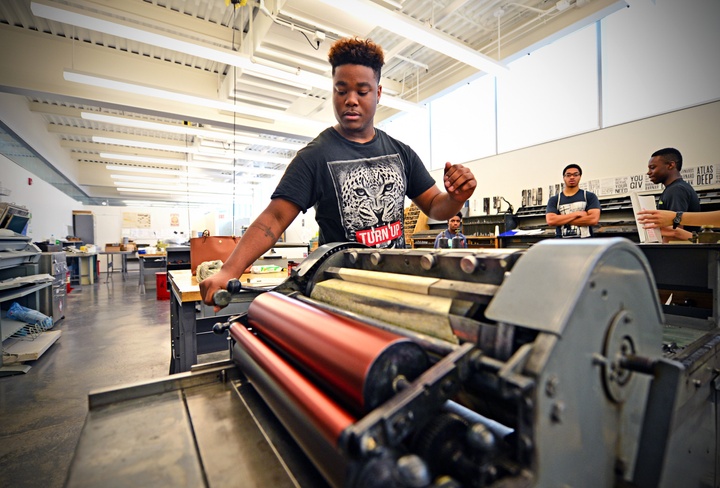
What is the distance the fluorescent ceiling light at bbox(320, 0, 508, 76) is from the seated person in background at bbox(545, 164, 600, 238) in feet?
5.43

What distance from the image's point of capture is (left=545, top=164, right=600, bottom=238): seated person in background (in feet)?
11.1

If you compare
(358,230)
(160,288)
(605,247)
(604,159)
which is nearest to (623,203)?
(604,159)

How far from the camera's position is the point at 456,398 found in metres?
0.63

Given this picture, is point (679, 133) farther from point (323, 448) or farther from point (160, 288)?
point (160, 288)

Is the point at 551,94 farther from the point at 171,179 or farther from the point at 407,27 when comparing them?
the point at 171,179

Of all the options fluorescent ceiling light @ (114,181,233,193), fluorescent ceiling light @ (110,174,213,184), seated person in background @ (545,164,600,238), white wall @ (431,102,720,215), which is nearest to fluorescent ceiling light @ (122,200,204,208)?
fluorescent ceiling light @ (114,181,233,193)

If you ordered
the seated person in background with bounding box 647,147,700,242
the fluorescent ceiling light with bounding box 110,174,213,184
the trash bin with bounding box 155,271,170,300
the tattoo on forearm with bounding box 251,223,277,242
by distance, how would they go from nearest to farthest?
the tattoo on forearm with bounding box 251,223,277,242, the seated person in background with bounding box 647,147,700,242, the trash bin with bounding box 155,271,170,300, the fluorescent ceiling light with bounding box 110,174,213,184

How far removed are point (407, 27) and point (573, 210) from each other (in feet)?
8.13

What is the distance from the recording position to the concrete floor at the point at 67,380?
184cm

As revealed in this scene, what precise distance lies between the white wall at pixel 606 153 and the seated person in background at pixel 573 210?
137cm

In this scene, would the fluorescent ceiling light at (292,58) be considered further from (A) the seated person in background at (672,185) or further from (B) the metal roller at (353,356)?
(B) the metal roller at (353,356)

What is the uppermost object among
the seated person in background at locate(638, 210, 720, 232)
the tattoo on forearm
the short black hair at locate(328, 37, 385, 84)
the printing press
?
the short black hair at locate(328, 37, 385, 84)

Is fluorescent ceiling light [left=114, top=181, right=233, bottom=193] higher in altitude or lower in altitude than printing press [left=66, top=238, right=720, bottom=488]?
higher

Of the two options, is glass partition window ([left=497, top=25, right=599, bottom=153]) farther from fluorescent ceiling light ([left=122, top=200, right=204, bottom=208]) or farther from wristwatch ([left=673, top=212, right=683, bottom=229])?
fluorescent ceiling light ([left=122, top=200, right=204, bottom=208])
